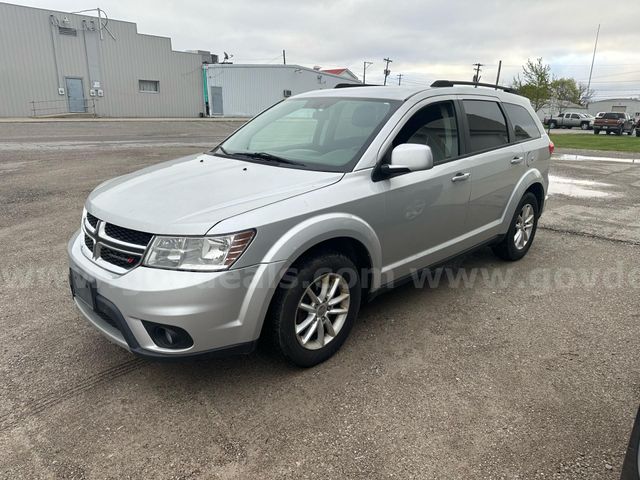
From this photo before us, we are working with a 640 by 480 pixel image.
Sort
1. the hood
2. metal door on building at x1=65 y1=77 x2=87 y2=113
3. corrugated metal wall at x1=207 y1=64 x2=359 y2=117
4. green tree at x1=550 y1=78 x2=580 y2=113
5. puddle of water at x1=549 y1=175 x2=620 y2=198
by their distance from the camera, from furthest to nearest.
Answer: green tree at x1=550 y1=78 x2=580 y2=113 < corrugated metal wall at x1=207 y1=64 x2=359 y2=117 < metal door on building at x1=65 y1=77 x2=87 y2=113 < puddle of water at x1=549 y1=175 x2=620 y2=198 < the hood

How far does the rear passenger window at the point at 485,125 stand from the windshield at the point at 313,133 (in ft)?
3.22

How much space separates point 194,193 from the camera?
2.87m

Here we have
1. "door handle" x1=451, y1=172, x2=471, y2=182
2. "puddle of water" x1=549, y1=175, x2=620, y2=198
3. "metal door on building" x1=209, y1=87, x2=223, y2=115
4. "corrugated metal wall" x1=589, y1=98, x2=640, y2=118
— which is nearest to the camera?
"door handle" x1=451, y1=172, x2=471, y2=182

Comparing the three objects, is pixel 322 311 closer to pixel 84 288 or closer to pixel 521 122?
pixel 84 288

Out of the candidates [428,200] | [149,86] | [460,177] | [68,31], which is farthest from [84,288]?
[149,86]

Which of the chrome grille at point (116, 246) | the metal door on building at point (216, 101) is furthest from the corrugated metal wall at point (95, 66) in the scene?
the chrome grille at point (116, 246)

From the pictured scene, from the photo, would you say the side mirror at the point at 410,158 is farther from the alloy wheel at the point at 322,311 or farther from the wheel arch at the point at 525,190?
the wheel arch at the point at 525,190

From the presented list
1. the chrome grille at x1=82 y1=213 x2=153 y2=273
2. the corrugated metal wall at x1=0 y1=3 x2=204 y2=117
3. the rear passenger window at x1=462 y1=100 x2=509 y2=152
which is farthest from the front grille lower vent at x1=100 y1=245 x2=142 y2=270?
the corrugated metal wall at x1=0 y1=3 x2=204 y2=117

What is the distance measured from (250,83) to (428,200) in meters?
38.6

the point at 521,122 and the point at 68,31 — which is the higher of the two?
the point at 68,31

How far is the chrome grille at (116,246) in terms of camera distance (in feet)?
8.43

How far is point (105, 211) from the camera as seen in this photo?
2818mm

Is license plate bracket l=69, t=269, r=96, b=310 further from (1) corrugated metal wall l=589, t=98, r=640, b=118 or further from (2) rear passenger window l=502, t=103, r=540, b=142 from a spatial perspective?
(1) corrugated metal wall l=589, t=98, r=640, b=118

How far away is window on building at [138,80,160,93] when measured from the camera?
3519 centimetres
